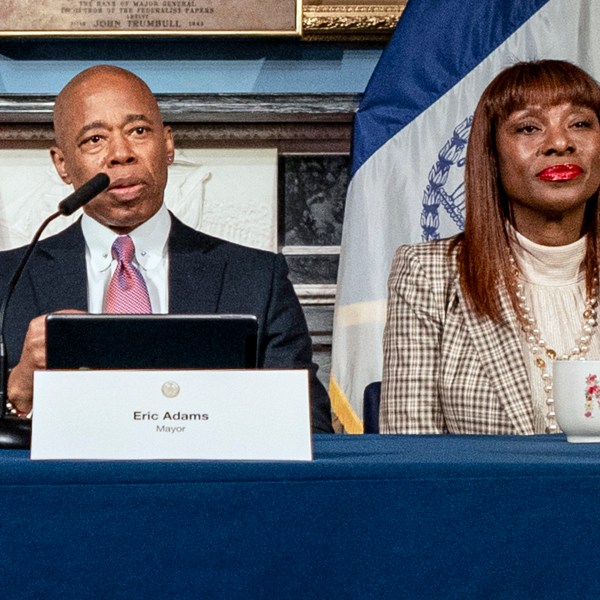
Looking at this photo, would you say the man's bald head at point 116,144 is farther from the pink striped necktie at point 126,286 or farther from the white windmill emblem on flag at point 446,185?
the white windmill emblem on flag at point 446,185

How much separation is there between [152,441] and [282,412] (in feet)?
0.32

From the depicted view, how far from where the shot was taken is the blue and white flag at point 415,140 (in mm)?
2293

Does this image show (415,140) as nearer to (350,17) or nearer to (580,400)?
(350,17)

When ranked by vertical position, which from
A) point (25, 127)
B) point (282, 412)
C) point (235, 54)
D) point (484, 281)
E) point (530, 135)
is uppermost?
point (235, 54)

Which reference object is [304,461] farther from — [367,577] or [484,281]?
[484,281]

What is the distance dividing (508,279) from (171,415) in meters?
0.98

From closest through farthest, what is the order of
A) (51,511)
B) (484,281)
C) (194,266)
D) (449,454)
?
(51,511) < (449,454) < (484,281) < (194,266)

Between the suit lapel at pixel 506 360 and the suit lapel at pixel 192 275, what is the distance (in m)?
0.42

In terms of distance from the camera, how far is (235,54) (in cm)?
251

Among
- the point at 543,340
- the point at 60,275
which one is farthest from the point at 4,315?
the point at 543,340

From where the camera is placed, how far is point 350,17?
245cm

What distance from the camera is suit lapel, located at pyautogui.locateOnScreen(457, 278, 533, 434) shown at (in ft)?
5.05

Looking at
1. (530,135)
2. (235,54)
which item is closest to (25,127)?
(235,54)

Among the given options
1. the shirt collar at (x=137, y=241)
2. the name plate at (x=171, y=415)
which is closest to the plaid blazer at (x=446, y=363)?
the shirt collar at (x=137, y=241)
